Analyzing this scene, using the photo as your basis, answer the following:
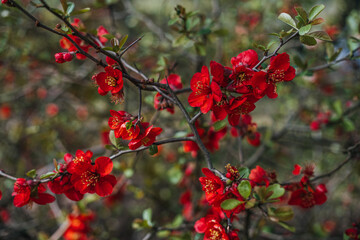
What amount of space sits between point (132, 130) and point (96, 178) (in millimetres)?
232

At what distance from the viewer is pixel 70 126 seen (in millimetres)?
2801

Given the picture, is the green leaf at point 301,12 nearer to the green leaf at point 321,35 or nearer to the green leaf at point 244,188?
the green leaf at point 321,35

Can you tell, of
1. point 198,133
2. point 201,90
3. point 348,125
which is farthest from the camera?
point 348,125

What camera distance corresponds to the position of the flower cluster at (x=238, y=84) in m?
0.84

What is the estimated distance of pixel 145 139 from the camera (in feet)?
3.17

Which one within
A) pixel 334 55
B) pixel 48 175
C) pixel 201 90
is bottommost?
pixel 48 175

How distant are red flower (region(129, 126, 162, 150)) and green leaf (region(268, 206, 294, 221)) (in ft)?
1.66

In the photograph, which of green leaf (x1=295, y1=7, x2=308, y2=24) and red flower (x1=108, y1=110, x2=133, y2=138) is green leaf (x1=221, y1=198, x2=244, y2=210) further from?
green leaf (x1=295, y1=7, x2=308, y2=24)

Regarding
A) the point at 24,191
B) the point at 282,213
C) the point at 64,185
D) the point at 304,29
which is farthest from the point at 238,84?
the point at 24,191

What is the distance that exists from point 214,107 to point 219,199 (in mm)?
300

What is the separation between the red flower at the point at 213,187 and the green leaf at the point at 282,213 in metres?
0.24

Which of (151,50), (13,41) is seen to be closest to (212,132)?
(151,50)

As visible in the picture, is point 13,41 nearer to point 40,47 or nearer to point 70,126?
point 40,47

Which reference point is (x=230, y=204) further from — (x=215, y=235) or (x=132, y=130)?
(x=132, y=130)
